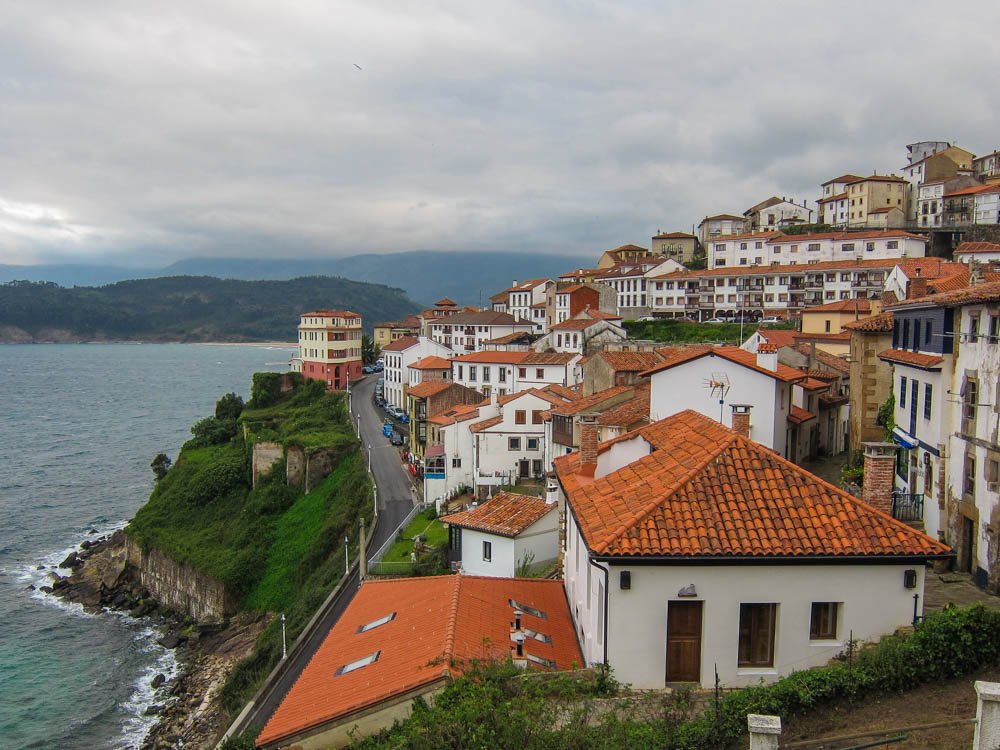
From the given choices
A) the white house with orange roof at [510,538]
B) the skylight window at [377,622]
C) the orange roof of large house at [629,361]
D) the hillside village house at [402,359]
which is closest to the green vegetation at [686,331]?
the hillside village house at [402,359]

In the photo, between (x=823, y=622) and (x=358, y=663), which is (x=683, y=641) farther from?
(x=358, y=663)

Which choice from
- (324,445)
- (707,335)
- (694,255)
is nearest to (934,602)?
(324,445)

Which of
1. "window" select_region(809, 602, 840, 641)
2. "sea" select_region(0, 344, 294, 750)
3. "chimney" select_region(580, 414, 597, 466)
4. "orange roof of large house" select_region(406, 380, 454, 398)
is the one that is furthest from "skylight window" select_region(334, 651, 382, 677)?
"orange roof of large house" select_region(406, 380, 454, 398)

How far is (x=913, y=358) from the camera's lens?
72.5 feet

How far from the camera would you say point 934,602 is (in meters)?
16.3

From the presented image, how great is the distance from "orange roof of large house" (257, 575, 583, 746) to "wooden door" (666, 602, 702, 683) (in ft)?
5.70

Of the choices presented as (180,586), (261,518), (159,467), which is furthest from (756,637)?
(159,467)

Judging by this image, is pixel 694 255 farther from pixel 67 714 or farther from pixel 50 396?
pixel 50 396

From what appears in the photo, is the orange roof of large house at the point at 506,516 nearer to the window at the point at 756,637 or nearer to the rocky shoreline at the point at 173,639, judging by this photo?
the rocky shoreline at the point at 173,639

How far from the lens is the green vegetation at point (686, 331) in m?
67.6

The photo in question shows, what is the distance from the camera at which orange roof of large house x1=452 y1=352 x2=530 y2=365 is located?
62.2m

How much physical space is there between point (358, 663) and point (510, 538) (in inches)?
414

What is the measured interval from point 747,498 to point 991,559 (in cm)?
869

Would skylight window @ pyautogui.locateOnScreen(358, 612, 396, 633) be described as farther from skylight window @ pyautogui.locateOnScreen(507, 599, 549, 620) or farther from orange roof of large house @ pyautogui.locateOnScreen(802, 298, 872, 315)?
orange roof of large house @ pyautogui.locateOnScreen(802, 298, 872, 315)
